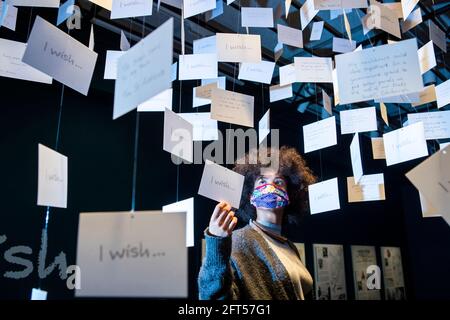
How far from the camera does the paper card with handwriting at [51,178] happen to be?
872 mm

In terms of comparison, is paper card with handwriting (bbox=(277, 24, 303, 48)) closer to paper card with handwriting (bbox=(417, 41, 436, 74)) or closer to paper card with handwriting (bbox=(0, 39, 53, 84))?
paper card with handwriting (bbox=(417, 41, 436, 74))

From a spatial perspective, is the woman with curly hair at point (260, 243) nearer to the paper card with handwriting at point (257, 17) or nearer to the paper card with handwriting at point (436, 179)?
the paper card with handwriting at point (436, 179)

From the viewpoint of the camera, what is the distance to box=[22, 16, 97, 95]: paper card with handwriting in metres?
0.92

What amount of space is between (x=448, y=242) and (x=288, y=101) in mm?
3541

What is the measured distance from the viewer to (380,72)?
1286mm

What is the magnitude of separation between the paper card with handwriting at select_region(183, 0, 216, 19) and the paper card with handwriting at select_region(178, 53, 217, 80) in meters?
0.21

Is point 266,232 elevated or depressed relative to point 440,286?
elevated

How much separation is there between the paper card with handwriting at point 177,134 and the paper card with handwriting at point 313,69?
0.76 m

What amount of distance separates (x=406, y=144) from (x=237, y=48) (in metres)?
0.93

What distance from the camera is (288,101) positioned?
4.97 m

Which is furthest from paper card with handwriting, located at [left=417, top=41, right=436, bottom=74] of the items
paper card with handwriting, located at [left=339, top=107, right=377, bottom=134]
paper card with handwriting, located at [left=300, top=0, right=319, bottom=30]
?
paper card with handwriting, located at [left=300, top=0, right=319, bottom=30]

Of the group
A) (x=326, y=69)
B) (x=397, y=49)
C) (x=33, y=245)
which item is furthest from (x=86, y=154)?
(x=397, y=49)

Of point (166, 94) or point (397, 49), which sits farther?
point (166, 94)

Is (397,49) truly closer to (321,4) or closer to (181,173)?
(321,4)
